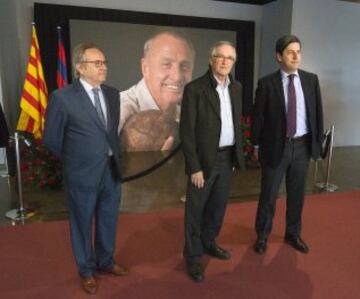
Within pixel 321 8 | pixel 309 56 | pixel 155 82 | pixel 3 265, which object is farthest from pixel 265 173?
pixel 321 8

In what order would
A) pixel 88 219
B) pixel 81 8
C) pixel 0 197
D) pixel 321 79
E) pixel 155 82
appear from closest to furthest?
1. pixel 88 219
2. pixel 0 197
3. pixel 81 8
4. pixel 155 82
5. pixel 321 79

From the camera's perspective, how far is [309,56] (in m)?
6.04

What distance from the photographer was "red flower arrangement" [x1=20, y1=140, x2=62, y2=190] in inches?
155

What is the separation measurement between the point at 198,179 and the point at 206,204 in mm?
338

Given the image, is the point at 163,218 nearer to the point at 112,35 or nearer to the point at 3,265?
the point at 3,265

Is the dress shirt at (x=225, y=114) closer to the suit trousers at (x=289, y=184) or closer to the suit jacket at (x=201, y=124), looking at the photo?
the suit jacket at (x=201, y=124)

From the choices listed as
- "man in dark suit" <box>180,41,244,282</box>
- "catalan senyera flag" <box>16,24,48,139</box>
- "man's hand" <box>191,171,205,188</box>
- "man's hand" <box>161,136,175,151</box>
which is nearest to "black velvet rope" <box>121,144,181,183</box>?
"man's hand" <box>161,136,175,151</box>

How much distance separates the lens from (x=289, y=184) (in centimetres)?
261

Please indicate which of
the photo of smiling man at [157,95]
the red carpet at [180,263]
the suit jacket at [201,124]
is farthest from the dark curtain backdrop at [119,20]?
the suit jacket at [201,124]

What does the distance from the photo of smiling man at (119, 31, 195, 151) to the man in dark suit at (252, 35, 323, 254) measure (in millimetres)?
3522

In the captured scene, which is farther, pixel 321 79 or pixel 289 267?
pixel 321 79

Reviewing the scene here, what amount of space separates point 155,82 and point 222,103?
12.4 feet

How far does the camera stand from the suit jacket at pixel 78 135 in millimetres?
1877

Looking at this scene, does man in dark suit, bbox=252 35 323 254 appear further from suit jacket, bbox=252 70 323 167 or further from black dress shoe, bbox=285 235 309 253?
black dress shoe, bbox=285 235 309 253
